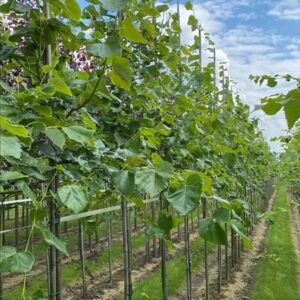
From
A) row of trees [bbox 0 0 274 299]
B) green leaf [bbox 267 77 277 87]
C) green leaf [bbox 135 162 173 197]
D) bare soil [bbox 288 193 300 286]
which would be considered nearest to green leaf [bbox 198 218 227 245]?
row of trees [bbox 0 0 274 299]

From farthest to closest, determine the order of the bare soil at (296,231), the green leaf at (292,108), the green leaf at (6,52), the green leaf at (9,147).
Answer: the bare soil at (296,231), the green leaf at (6,52), the green leaf at (292,108), the green leaf at (9,147)

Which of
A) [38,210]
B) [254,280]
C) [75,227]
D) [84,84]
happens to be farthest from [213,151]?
[75,227]

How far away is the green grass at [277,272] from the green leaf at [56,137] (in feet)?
20.0

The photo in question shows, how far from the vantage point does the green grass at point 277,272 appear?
21.5ft

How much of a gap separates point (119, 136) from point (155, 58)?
2.36 feet

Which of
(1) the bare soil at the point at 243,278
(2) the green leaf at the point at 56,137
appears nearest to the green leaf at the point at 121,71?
(2) the green leaf at the point at 56,137

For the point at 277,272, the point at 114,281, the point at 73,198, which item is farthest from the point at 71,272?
the point at 73,198

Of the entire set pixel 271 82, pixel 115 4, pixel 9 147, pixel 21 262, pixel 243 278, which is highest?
pixel 115 4

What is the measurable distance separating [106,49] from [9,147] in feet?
1.48

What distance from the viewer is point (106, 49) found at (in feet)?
3.55

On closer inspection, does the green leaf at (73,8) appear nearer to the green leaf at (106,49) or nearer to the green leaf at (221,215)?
the green leaf at (106,49)

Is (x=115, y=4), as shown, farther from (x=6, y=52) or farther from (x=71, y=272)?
(x=71, y=272)

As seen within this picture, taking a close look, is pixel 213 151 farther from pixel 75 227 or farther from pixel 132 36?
pixel 75 227

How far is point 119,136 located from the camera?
93.4 inches
